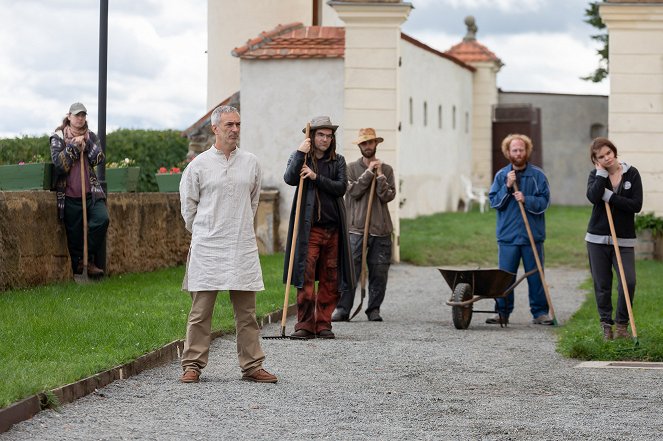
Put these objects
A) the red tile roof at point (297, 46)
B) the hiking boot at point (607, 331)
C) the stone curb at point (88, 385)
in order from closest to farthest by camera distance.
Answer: the stone curb at point (88, 385), the hiking boot at point (607, 331), the red tile roof at point (297, 46)

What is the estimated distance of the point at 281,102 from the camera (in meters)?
24.0

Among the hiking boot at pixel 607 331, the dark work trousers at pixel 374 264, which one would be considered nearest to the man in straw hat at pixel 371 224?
the dark work trousers at pixel 374 264

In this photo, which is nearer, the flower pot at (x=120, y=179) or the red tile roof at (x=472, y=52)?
the flower pot at (x=120, y=179)

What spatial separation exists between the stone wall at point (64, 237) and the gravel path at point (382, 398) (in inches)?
127

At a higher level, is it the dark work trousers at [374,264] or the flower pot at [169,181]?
the flower pot at [169,181]

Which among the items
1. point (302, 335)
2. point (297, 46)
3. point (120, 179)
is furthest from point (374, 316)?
point (297, 46)

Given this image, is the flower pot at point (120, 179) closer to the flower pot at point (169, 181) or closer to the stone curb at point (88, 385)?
the flower pot at point (169, 181)

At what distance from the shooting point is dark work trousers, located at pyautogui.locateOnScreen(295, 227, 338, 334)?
12.8 m

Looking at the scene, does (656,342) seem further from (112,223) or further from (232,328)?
(112,223)

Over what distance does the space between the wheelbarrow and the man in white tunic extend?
167 inches

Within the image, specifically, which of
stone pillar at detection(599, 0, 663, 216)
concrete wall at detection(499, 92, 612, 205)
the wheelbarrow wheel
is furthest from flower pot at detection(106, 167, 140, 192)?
concrete wall at detection(499, 92, 612, 205)

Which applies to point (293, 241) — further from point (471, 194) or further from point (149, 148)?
point (471, 194)

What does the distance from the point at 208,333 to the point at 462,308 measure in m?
4.53

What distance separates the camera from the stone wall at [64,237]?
47.2 ft
